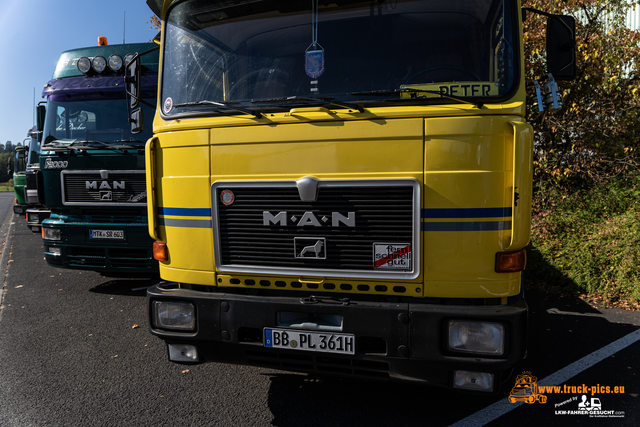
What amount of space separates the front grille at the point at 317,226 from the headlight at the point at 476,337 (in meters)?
0.39

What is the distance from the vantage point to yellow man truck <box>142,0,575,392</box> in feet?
7.98

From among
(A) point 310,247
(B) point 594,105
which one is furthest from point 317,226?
(B) point 594,105

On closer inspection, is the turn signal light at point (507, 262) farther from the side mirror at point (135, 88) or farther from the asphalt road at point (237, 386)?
the side mirror at point (135, 88)

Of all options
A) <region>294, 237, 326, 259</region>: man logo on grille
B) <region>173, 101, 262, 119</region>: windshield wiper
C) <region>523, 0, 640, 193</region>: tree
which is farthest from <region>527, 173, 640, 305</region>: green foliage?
<region>173, 101, 262, 119</region>: windshield wiper

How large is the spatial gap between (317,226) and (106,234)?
411 centimetres

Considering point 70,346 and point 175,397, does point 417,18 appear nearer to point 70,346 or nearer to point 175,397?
point 175,397

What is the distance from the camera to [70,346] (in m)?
4.27

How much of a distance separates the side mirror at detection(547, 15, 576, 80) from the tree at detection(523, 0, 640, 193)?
5.04 m

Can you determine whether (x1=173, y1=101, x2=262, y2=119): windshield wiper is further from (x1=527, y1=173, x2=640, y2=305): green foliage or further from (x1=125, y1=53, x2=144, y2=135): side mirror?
(x1=527, y1=173, x2=640, y2=305): green foliage

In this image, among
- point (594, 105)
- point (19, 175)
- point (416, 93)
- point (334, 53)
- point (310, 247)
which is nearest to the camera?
point (416, 93)

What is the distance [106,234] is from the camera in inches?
225

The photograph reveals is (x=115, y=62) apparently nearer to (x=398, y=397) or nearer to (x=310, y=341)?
(x=310, y=341)

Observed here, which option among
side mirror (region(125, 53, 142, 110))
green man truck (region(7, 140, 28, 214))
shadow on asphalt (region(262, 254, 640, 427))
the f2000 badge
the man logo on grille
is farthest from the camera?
green man truck (region(7, 140, 28, 214))

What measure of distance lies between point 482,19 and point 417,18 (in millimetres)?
382
